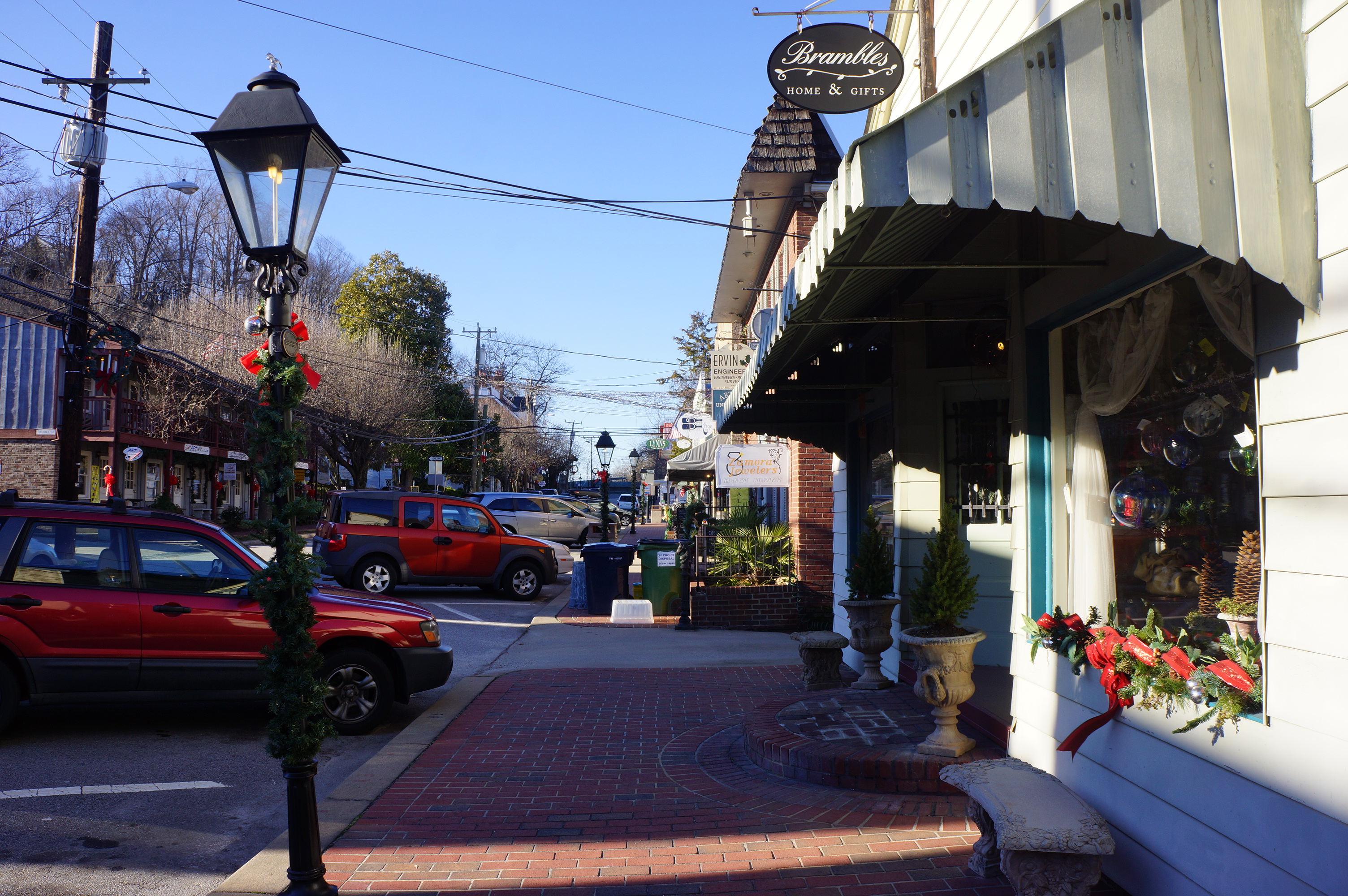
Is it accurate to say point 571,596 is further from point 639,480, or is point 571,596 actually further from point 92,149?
point 639,480

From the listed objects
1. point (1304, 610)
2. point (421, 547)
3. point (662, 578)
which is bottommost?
point (662, 578)

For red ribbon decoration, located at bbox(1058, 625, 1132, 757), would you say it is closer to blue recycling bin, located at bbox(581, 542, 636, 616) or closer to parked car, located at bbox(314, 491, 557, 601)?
blue recycling bin, located at bbox(581, 542, 636, 616)

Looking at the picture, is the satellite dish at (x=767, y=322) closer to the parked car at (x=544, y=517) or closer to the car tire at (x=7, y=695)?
the car tire at (x=7, y=695)

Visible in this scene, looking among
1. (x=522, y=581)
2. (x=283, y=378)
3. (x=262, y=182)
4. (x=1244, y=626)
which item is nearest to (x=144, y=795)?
(x=283, y=378)

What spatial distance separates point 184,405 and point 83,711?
102ft

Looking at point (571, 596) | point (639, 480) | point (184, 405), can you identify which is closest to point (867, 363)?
point (571, 596)

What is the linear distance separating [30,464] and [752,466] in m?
31.6

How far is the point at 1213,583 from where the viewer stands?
3957 mm

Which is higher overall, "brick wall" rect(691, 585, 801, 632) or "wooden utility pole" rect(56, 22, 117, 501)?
"wooden utility pole" rect(56, 22, 117, 501)

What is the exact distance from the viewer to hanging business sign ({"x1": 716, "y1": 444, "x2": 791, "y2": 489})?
1395 cm

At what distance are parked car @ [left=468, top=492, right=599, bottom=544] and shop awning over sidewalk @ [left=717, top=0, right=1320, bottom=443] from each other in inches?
1026

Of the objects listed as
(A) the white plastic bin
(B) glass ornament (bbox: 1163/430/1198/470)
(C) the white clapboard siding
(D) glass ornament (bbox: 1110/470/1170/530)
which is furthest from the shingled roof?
(C) the white clapboard siding

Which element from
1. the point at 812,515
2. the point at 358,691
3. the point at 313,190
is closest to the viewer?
the point at 313,190

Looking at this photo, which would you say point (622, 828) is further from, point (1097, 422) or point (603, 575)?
point (603, 575)
